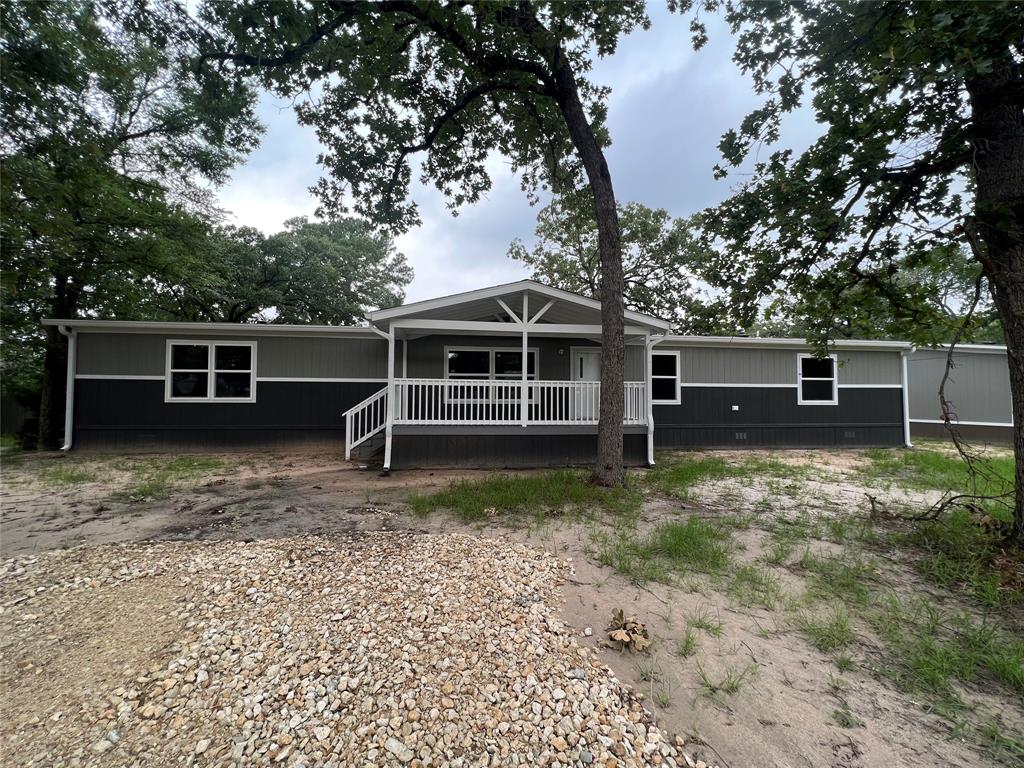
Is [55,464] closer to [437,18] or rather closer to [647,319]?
[437,18]

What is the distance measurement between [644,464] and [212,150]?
1267 cm

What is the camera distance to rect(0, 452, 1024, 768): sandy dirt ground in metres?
1.54

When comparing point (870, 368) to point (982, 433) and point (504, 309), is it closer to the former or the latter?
point (982, 433)

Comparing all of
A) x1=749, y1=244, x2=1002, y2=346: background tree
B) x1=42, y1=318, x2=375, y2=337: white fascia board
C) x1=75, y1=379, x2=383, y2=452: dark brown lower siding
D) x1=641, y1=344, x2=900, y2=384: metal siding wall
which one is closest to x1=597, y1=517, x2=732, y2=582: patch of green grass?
x1=749, y1=244, x2=1002, y2=346: background tree

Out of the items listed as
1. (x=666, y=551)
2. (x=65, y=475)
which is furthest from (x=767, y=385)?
(x=65, y=475)

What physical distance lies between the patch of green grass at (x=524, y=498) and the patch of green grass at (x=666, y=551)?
0.79 m

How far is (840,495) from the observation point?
527 cm

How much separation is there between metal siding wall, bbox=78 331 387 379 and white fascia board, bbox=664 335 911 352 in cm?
701

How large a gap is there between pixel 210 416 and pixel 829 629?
10.3 meters

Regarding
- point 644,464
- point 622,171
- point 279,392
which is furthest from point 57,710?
point 622,171

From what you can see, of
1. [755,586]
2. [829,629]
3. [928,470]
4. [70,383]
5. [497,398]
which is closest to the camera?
[829,629]

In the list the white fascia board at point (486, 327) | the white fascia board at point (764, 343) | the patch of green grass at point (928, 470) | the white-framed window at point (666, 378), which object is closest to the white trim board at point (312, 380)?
the white fascia board at point (486, 327)

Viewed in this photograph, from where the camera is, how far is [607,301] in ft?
18.6

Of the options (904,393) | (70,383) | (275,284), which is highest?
(275,284)
